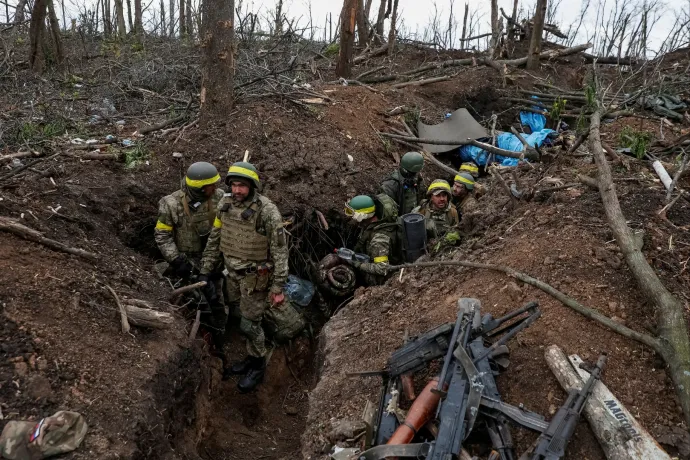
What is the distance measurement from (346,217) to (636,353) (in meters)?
4.18

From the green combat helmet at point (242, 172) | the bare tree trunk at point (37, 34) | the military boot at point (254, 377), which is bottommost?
the military boot at point (254, 377)

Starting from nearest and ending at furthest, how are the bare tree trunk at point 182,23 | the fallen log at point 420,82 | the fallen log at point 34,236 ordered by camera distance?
the fallen log at point 34,236 → the fallen log at point 420,82 → the bare tree trunk at point 182,23

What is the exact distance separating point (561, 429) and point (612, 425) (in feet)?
1.04

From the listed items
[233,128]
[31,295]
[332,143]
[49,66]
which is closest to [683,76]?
[332,143]

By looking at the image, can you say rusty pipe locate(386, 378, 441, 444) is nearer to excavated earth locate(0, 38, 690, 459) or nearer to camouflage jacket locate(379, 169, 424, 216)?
excavated earth locate(0, 38, 690, 459)

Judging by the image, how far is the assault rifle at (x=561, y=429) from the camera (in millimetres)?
2662

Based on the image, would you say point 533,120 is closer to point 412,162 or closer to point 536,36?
point 536,36

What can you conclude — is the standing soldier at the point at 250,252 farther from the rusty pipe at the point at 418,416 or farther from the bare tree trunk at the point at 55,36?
the bare tree trunk at the point at 55,36

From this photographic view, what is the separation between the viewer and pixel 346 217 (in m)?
6.95

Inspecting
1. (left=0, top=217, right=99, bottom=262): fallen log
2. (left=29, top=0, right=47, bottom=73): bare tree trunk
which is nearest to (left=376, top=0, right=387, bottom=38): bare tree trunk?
(left=29, top=0, right=47, bottom=73): bare tree trunk

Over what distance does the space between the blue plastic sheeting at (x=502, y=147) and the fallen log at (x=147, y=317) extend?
595cm

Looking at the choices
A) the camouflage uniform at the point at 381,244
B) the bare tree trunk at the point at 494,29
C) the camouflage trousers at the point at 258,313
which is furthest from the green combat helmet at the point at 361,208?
the bare tree trunk at the point at 494,29

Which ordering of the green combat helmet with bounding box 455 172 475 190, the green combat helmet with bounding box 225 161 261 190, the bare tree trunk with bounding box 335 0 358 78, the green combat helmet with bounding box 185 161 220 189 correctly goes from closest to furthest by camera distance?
the green combat helmet with bounding box 225 161 261 190 → the green combat helmet with bounding box 185 161 220 189 → the green combat helmet with bounding box 455 172 475 190 → the bare tree trunk with bounding box 335 0 358 78

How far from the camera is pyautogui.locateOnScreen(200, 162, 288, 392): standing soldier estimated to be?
17.1 ft
